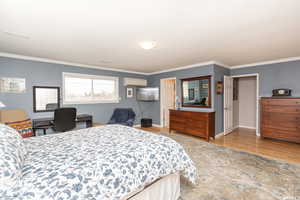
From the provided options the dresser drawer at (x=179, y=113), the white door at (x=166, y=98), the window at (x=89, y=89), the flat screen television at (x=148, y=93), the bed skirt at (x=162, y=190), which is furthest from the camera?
the white door at (x=166, y=98)

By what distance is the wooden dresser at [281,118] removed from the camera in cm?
344

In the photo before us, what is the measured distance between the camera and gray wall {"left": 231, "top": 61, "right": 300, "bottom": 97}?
147 inches

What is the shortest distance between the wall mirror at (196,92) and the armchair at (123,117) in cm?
190

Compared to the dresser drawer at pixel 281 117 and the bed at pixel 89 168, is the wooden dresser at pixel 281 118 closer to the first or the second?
the dresser drawer at pixel 281 117

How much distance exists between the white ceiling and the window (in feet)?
3.79

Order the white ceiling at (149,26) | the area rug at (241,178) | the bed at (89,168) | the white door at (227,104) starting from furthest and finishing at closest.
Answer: the white door at (227,104), the area rug at (241,178), the white ceiling at (149,26), the bed at (89,168)

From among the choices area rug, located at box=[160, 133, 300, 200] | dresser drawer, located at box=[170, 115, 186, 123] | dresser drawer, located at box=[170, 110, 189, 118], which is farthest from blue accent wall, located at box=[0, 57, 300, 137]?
area rug, located at box=[160, 133, 300, 200]

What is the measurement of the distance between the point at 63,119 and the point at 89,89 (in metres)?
1.55

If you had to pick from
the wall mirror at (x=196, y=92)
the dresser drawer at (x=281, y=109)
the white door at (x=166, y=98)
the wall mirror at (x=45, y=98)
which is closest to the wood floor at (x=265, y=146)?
the dresser drawer at (x=281, y=109)

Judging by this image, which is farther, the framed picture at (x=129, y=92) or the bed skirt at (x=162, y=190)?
the framed picture at (x=129, y=92)

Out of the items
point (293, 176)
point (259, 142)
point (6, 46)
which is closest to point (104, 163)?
A: point (293, 176)

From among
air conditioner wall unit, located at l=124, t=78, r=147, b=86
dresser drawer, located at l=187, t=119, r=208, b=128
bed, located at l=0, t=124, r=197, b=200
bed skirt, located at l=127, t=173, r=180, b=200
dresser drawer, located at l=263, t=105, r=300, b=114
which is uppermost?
air conditioner wall unit, located at l=124, t=78, r=147, b=86

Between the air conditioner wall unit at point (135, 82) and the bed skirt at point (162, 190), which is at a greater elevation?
the air conditioner wall unit at point (135, 82)

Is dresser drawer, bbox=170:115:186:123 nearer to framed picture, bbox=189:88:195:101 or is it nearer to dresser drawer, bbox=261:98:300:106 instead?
framed picture, bbox=189:88:195:101
